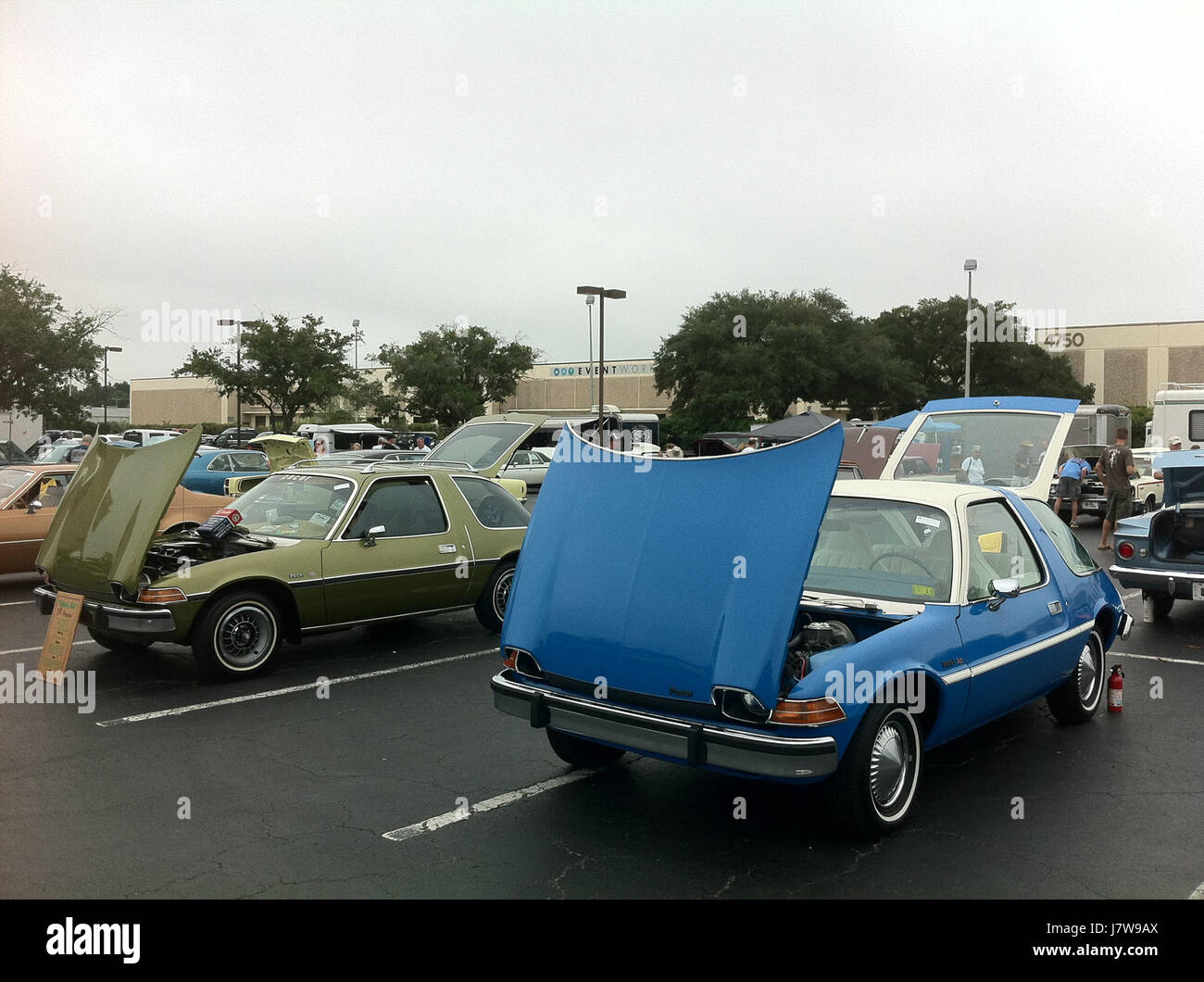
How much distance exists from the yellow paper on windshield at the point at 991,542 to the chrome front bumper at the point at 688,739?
1.90 meters

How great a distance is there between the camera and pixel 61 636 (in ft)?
24.1

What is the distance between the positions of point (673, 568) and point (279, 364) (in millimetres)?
40881

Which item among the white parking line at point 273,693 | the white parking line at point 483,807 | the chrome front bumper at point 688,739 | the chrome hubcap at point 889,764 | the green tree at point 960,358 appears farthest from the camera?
the green tree at point 960,358

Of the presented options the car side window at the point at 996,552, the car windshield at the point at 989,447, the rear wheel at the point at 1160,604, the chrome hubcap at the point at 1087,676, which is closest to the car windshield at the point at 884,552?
the car side window at the point at 996,552

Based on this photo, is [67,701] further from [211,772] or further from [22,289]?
[22,289]

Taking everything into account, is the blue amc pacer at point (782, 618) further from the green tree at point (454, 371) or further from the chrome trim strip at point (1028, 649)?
the green tree at point (454, 371)

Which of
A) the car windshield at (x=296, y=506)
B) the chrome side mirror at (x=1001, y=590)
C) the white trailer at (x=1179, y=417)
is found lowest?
the chrome side mirror at (x=1001, y=590)

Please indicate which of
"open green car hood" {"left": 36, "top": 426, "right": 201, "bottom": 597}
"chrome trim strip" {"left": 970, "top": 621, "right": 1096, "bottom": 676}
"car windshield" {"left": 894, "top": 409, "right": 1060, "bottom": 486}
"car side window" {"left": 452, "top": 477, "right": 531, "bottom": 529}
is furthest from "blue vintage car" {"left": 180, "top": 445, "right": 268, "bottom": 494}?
"chrome trim strip" {"left": 970, "top": 621, "right": 1096, "bottom": 676}

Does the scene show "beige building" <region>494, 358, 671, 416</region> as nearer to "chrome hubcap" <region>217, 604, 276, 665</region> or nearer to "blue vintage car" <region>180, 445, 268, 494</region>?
"blue vintage car" <region>180, 445, 268, 494</region>

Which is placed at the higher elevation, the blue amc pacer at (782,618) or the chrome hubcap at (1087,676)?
the blue amc pacer at (782,618)

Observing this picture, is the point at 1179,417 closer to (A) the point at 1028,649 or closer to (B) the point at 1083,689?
(B) the point at 1083,689

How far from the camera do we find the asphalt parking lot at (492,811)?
14.1 feet

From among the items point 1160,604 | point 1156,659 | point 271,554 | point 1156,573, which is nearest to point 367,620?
point 271,554
